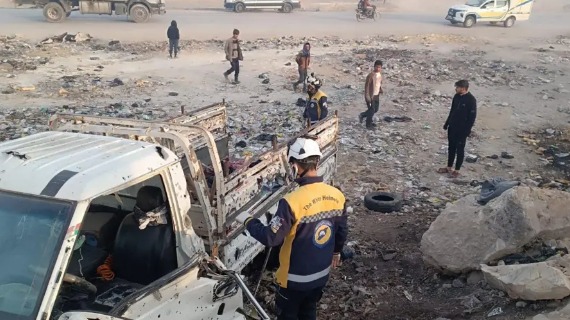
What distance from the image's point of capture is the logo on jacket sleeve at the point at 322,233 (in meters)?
3.54

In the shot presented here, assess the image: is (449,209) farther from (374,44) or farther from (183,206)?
(374,44)

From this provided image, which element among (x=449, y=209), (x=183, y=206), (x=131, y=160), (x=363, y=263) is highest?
(x=131, y=160)

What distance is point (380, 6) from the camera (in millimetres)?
36750

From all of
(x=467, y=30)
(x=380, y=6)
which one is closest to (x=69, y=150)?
(x=467, y=30)

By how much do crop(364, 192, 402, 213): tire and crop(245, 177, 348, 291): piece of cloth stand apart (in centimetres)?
336

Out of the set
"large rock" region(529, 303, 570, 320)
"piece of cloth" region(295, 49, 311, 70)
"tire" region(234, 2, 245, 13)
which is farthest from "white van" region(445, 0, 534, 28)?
"large rock" region(529, 303, 570, 320)

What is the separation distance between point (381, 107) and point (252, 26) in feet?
42.9

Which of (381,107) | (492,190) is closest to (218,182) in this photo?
(492,190)

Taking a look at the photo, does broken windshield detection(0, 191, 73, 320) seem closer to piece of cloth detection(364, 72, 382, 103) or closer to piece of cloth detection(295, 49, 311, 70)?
piece of cloth detection(364, 72, 382, 103)

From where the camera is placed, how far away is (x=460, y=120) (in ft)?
27.1

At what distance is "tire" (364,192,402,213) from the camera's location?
23.1ft

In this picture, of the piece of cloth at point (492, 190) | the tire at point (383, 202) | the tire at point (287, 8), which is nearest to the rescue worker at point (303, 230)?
the piece of cloth at point (492, 190)

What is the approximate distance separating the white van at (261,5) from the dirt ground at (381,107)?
30.8 feet

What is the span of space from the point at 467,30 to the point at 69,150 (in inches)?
1005
